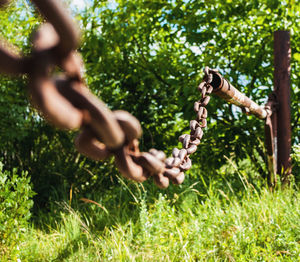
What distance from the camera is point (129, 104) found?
4.80m

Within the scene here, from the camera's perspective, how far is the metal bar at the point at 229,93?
1778mm

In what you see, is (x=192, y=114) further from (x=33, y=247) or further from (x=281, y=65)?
(x=33, y=247)

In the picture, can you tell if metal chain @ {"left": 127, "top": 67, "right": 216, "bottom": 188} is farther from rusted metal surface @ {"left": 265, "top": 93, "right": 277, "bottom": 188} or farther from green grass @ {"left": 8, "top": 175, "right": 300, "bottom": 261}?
rusted metal surface @ {"left": 265, "top": 93, "right": 277, "bottom": 188}

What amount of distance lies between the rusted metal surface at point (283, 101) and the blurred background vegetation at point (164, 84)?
0.51 feet

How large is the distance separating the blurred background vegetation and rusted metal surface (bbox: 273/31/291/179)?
0.51 ft

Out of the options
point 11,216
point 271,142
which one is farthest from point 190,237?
point 11,216

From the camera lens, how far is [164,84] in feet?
14.8

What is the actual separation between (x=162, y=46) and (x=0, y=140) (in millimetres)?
2470

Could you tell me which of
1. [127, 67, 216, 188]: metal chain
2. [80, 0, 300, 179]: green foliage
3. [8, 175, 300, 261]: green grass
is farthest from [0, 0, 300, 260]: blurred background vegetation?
[127, 67, 216, 188]: metal chain

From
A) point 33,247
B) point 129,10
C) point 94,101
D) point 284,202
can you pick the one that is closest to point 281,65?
point 284,202

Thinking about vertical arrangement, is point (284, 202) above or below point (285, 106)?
below

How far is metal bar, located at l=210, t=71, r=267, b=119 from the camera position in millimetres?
1778

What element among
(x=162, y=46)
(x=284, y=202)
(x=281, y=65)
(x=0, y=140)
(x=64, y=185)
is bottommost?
(x=64, y=185)

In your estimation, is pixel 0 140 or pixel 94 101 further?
pixel 0 140
